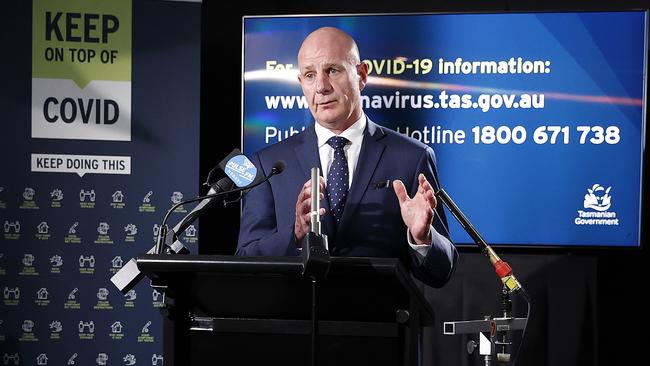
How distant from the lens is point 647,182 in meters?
5.21

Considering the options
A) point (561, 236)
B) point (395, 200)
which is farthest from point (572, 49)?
point (395, 200)

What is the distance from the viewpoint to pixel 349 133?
150 inches

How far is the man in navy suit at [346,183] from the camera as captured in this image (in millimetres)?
2961

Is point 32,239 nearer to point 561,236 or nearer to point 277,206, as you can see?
point 277,206

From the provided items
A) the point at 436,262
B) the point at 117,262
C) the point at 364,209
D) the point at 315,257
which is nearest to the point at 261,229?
the point at 364,209

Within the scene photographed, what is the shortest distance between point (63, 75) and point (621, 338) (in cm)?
351

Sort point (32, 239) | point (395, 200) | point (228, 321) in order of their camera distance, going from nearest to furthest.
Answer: point (228, 321) → point (395, 200) → point (32, 239)

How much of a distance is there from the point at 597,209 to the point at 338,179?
65.4 inches

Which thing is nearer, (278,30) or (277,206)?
(277,206)

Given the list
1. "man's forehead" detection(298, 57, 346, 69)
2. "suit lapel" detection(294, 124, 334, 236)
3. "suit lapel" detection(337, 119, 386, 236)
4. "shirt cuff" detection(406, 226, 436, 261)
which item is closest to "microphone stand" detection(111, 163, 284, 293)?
"shirt cuff" detection(406, 226, 436, 261)

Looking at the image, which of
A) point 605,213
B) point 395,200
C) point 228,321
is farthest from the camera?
point 605,213

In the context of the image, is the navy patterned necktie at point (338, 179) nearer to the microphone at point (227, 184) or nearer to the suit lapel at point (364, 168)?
the suit lapel at point (364, 168)

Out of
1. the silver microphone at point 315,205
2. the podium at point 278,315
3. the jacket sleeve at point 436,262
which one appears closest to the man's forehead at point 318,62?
the jacket sleeve at point 436,262

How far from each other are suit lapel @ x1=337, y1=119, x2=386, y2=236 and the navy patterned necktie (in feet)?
0.22
